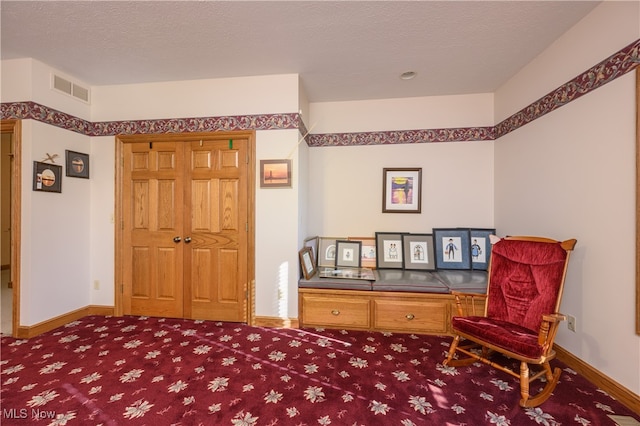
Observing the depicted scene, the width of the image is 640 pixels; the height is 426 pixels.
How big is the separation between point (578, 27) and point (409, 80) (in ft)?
4.78

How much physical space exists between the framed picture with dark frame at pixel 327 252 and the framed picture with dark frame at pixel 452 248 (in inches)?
54.5

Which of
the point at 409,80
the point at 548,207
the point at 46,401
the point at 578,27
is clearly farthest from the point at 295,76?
the point at 46,401

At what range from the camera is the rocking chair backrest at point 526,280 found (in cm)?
204

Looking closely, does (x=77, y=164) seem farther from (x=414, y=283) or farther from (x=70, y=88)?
(x=414, y=283)

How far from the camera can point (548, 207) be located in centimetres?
252

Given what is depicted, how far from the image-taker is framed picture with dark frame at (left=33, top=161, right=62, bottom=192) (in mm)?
2717

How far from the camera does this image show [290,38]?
2.36 metres

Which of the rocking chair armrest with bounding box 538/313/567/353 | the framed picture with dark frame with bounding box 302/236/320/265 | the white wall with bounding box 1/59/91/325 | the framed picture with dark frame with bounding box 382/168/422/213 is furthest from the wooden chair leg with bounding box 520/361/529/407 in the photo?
the white wall with bounding box 1/59/91/325

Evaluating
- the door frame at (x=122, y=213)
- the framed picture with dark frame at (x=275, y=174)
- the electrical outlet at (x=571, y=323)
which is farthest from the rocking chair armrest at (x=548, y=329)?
the door frame at (x=122, y=213)

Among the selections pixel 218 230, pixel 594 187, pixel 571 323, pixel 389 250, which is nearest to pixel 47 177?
pixel 218 230

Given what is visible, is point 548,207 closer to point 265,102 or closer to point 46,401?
point 265,102

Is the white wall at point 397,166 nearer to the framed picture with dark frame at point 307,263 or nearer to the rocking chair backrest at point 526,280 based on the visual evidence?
the framed picture with dark frame at point 307,263

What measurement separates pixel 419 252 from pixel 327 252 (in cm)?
125

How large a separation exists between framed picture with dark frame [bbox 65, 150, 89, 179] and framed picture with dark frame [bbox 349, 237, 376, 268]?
11.4ft
